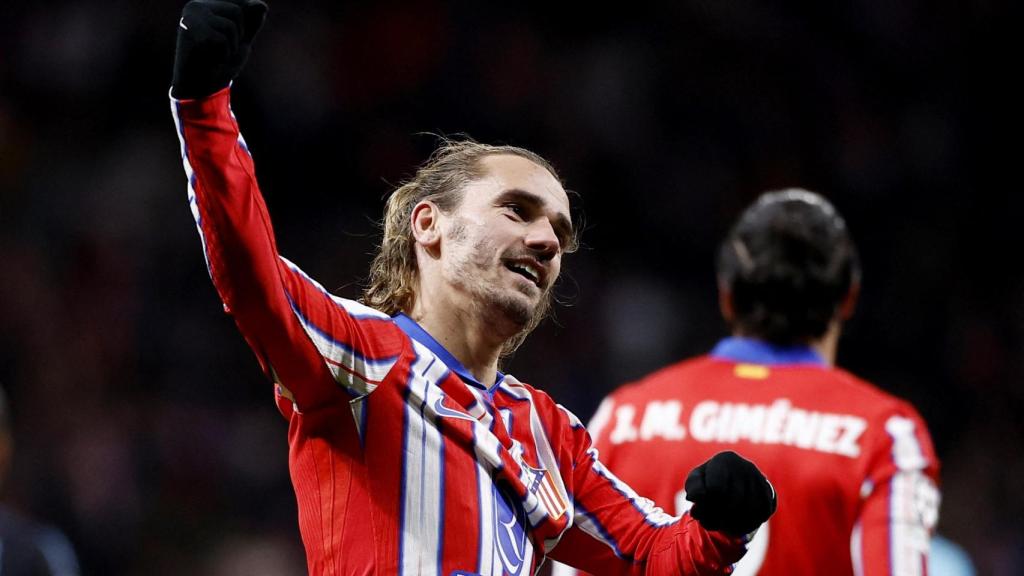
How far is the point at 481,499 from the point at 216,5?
907 mm

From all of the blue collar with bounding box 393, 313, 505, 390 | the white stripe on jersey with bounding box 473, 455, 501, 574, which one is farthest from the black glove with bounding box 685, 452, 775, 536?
the blue collar with bounding box 393, 313, 505, 390

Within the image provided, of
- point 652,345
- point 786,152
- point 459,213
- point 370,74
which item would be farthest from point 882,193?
point 459,213

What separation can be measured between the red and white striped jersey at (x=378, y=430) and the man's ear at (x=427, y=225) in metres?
0.17

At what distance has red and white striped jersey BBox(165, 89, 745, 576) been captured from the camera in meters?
1.89

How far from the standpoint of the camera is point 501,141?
342 inches

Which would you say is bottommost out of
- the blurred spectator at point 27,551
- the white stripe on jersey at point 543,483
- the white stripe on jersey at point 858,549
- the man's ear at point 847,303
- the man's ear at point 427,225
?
the blurred spectator at point 27,551

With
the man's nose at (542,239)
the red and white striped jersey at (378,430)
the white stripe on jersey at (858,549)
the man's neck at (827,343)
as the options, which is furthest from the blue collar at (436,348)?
the man's neck at (827,343)

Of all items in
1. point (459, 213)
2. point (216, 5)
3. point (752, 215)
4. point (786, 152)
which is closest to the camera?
point (216, 5)

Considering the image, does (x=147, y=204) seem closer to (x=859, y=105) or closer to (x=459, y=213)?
(x=859, y=105)

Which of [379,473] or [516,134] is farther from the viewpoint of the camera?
[516,134]

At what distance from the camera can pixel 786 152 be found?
9.77m

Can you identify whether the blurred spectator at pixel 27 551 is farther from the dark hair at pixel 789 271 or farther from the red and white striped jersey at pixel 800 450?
the dark hair at pixel 789 271

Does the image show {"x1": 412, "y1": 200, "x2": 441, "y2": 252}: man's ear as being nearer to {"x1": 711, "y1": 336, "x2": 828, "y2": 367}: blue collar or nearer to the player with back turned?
the player with back turned

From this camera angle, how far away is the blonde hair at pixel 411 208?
2.57 meters
